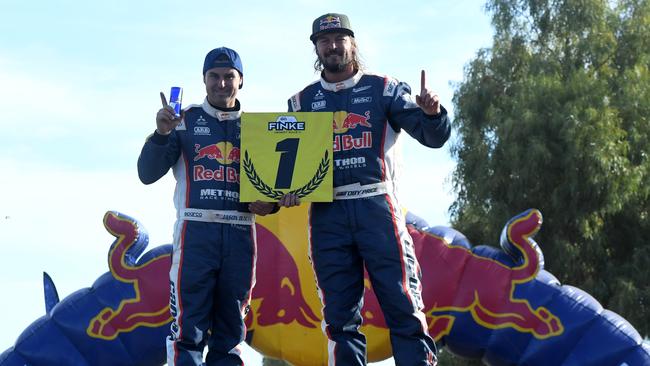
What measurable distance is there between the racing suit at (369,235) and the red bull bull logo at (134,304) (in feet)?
12.4

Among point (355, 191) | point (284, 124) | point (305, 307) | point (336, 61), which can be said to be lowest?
point (305, 307)

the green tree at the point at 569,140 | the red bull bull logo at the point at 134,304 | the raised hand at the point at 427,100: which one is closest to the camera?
the raised hand at the point at 427,100

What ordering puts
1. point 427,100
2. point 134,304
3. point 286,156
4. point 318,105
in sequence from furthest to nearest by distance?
point 134,304, point 318,105, point 286,156, point 427,100

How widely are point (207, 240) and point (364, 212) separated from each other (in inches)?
34.4

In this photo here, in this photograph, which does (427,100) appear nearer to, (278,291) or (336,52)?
(336,52)

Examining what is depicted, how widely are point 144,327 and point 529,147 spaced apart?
9604 mm

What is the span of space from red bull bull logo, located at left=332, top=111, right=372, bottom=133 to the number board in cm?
8

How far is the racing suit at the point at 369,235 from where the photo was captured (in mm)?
5227

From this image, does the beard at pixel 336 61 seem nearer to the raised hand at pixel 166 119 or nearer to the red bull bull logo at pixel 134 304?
the raised hand at pixel 166 119

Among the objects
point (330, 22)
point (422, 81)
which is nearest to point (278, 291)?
point (330, 22)

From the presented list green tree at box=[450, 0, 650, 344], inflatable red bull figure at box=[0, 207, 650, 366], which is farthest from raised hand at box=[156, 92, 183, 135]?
green tree at box=[450, 0, 650, 344]

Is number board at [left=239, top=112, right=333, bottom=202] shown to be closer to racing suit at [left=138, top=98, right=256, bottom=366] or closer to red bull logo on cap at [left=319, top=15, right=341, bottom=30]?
racing suit at [left=138, top=98, right=256, bottom=366]

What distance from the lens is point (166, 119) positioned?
5.38 metres

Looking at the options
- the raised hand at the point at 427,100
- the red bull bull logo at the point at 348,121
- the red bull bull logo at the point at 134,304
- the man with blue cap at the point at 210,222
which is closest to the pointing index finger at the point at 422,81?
the raised hand at the point at 427,100
